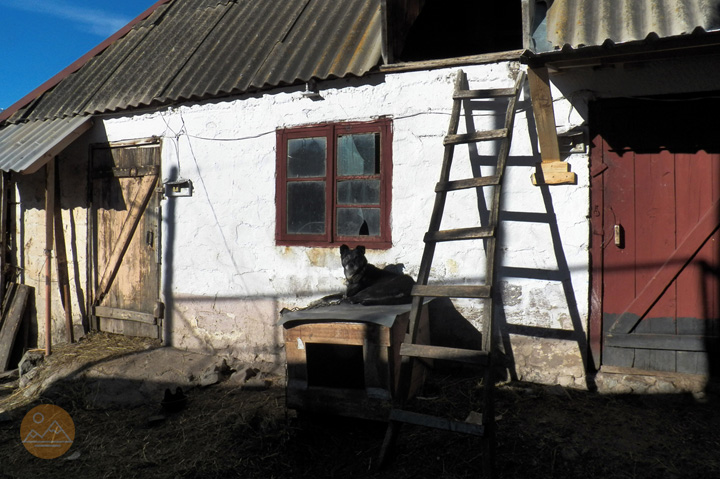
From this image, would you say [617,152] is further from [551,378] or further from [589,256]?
[551,378]

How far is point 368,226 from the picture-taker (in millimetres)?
5680

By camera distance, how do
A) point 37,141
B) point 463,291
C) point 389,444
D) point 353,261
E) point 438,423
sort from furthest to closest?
point 37,141, point 353,261, point 463,291, point 389,444, point 438,423

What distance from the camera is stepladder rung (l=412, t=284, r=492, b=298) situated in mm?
4020

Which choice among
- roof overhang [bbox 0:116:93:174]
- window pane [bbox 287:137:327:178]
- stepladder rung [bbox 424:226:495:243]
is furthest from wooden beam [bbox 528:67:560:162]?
roof overhang [bbox 0:116:93:174]

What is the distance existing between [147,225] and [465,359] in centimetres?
462

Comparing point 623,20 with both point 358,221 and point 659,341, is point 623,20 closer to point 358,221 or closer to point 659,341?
point 659,341

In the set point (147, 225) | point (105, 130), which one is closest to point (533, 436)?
point (147, 225)

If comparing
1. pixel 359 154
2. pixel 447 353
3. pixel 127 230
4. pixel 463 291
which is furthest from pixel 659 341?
pixel 127 230

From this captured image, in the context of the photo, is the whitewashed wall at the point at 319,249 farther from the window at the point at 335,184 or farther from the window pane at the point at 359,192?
the window pane at the point at 359,192

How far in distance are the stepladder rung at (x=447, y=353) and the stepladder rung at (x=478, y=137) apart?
5.60ft

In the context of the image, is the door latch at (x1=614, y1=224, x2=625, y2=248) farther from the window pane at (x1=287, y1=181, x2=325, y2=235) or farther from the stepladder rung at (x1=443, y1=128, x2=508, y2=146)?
the window pane at (x1=287, y1=181, x2=325, y2=235)

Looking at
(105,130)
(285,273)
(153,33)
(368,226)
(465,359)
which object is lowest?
(465,359)

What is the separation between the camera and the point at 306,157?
5996 millimetres

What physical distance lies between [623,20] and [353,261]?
2.81 metres
